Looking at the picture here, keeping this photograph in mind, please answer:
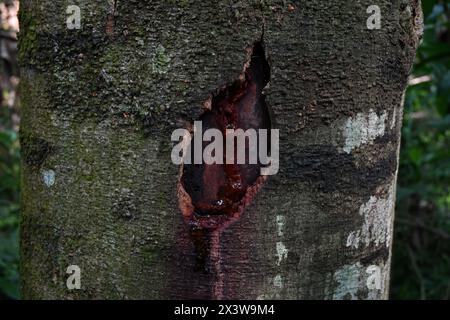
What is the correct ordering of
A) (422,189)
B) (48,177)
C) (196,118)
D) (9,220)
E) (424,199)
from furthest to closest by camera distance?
(9,220) < (424,199) < (422,189) < (48,177) < (196,118)

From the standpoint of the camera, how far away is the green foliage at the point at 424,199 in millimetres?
2420

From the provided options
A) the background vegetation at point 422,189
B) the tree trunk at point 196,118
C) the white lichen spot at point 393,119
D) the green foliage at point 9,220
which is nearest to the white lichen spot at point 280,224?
the tree trunk at point 196,118

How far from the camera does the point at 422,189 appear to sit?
259 centimetres

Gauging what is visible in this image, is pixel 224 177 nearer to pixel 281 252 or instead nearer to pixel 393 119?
pixel 281 252

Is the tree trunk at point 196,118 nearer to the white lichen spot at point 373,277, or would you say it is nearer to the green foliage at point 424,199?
the white lichen spot at point 373,277

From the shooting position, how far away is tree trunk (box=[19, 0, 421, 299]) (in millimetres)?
770

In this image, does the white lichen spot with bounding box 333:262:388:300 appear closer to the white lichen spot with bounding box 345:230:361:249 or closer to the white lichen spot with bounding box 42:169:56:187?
the white lichen spot with bounding box 345:230:361:249

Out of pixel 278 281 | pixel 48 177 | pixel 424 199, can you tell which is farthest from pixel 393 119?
pixel 424 199

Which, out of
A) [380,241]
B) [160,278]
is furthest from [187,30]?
[380,241]

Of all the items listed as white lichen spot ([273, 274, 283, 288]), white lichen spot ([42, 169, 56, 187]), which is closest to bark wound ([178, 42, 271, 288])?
white lichen spot ([273, 274, 283, 288])

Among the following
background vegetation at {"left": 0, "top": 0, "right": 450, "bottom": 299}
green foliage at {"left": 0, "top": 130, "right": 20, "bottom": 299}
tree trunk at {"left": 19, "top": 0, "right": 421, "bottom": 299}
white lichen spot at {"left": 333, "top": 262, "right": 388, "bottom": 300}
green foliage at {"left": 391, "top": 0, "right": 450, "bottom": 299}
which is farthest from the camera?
green foliage at {"left": 391, "top": 0, "right": 450, "bottom": 299}

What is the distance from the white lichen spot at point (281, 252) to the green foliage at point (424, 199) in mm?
1648

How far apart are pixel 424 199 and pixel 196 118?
250cm
